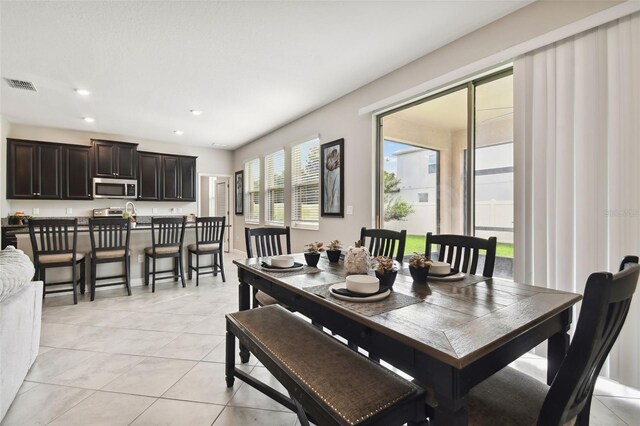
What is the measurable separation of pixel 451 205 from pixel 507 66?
4.21 feet

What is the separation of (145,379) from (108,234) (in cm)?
258

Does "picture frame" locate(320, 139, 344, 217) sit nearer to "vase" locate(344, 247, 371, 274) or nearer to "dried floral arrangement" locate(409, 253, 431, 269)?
"vase" locate(344, 247, 371, 274)

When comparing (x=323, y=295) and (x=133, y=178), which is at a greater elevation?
(x=133, y=178)

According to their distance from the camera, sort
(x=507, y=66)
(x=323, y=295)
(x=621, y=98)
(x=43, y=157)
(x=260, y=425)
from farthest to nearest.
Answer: (x=43, y=157)
(x=507, y=66)
(x=621, y=98)
(x=260, y=425)
(x=323, y=295)

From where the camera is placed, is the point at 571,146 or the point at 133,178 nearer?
the point at 571,146

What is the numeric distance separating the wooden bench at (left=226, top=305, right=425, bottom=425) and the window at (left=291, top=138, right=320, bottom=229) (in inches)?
122

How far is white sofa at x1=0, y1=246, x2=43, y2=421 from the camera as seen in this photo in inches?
62.6

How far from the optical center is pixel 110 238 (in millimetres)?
3750

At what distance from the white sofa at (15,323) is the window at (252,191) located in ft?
15.0

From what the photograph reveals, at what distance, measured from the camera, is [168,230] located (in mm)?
4176

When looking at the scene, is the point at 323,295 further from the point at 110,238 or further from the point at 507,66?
the point at 110,238

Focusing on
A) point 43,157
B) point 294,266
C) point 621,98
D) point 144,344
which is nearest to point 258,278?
point 294,266

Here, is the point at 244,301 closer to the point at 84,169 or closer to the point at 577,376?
the point at 577,376

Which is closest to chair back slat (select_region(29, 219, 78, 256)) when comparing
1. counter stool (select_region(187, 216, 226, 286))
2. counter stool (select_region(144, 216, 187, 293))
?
counter stool (select_region(144, 216, 187, 293))
